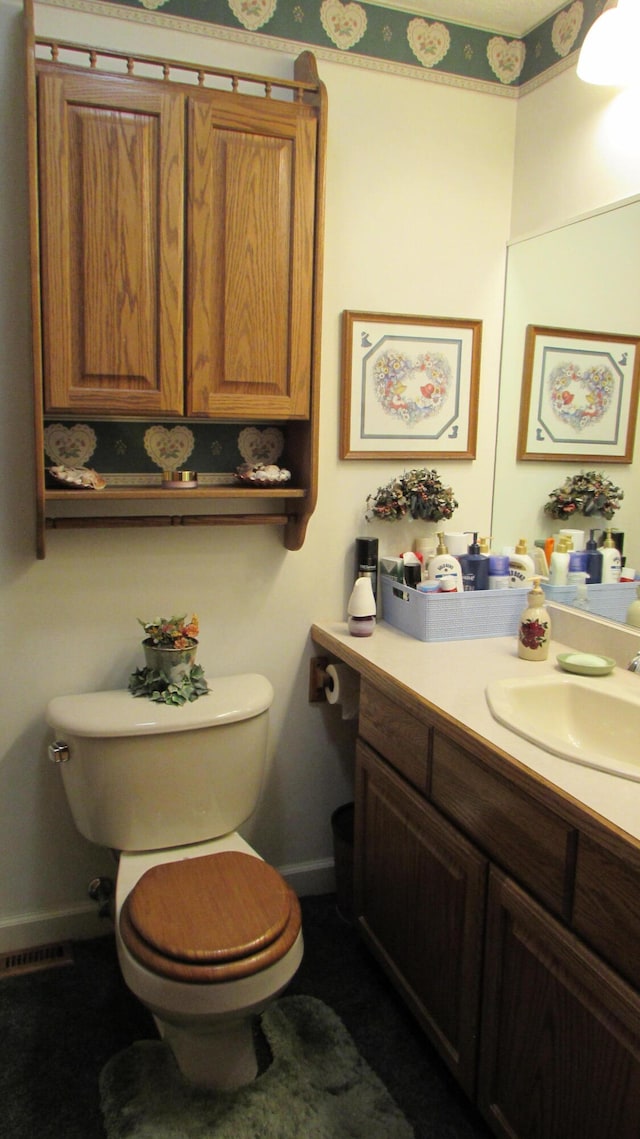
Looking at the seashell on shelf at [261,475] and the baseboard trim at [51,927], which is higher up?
the seashell on shelf at [261,475]

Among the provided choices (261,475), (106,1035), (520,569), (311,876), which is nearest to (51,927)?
(106,1035)

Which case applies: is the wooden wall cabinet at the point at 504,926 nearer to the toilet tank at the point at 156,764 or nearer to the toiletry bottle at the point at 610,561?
the toilet tank at the point at 156,764

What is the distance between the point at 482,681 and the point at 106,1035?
3.79 ft

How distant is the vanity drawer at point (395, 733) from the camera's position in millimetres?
1634

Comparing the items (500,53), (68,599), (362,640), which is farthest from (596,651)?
(500,53)

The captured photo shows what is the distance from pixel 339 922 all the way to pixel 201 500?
1221mm

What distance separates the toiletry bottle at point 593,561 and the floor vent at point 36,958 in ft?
5.38

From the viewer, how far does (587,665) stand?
1719 millimetres

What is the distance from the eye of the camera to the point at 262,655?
2168 millimetres

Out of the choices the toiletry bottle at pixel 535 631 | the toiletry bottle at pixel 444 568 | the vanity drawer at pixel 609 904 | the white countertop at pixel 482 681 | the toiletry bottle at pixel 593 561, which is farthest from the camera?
the toiletry bottle at pixel 444 568

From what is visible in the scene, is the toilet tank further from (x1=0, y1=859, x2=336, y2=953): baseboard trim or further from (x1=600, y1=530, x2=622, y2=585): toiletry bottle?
(x1=600, y1=530, x2=622, y2=585): toiletry bottle

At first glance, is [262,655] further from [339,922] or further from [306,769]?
[339,922]

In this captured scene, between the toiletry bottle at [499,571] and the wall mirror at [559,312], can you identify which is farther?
the toiletry bottle at [499,571]

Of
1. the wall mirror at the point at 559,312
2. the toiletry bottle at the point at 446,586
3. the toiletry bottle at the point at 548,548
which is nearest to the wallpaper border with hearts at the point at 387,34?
the wall mirror at the point at 559,312
